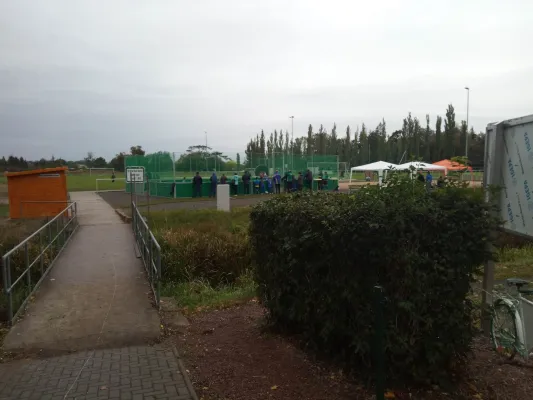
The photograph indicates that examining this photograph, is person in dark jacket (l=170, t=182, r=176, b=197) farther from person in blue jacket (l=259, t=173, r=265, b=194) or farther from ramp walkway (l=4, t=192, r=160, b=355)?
ramp walkway (l=4, t=192, r=160, b=355)

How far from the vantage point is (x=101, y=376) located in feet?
14.4

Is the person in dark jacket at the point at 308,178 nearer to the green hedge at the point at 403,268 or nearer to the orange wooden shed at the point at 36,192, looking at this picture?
the orange wooden shed at the point at 36,192

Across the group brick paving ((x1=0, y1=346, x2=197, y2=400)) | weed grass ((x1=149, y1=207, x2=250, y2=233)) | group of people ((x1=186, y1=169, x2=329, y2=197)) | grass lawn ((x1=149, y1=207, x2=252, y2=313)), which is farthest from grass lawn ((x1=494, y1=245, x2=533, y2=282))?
group of people ((x1=186, y1=169, x2=329, y2=197))

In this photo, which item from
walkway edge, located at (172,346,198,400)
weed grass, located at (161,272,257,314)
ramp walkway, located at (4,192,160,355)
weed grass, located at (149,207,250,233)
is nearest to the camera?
walkway edge, located at (172,346,198,400)

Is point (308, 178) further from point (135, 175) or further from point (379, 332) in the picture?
point (379, 332)

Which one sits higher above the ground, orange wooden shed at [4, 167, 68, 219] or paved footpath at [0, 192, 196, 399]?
orange wooden shed at [4, 167, 68, 219]

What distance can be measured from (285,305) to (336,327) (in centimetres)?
100

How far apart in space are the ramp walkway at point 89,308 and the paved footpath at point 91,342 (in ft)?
0.03

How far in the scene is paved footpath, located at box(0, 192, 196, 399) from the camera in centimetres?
414

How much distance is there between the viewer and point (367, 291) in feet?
11.6

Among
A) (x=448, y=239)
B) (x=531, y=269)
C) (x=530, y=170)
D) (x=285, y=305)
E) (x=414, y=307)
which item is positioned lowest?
(x=531, y=269)

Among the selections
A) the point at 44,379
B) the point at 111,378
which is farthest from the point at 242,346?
the point at 44,379

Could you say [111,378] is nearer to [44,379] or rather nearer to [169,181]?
[44,379]

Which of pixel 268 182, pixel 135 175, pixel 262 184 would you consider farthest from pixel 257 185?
pixel 135 175
